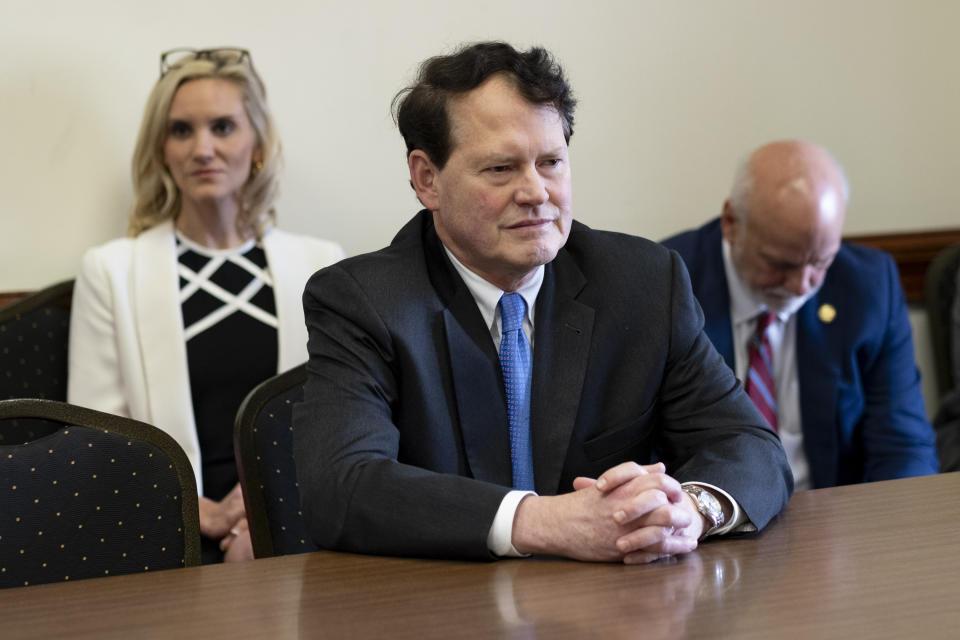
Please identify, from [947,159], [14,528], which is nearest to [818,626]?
[14,528]

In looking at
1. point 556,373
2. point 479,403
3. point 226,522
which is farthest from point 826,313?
point 226,522

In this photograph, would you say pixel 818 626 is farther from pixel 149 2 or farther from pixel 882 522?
pixel 149 2

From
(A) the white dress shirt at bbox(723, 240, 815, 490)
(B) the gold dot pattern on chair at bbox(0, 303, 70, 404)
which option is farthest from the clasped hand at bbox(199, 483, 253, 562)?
(A) the white dress shirt at bbox(723, 240, 815, 490)

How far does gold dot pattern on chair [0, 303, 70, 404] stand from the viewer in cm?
283

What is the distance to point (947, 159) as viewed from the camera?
3631mm

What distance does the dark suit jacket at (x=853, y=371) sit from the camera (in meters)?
2.94

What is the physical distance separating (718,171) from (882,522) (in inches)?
80.4

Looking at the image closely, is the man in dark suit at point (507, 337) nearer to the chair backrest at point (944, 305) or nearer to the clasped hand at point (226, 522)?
the clasped hand at point (226, 522)

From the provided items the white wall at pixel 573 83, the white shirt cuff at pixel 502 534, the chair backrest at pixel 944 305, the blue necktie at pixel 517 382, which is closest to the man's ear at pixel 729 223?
the white wall at pixel 573 83

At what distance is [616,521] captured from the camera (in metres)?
1.49

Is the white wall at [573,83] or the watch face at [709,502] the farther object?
the white wall at [573,83]

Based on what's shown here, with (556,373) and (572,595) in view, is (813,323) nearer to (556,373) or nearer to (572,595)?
(556,373)

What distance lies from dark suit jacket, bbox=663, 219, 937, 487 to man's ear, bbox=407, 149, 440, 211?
1.18 metres

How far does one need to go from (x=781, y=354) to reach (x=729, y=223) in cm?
37
